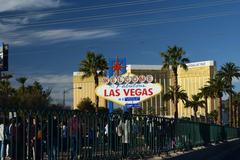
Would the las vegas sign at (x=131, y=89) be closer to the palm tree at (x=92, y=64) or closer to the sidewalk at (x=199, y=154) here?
the sidewalk at (x=199, y=154)

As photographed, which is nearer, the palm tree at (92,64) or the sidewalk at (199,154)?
the sidewalk at (199,154)

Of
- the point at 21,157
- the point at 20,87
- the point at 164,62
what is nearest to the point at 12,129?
the point at 21,157

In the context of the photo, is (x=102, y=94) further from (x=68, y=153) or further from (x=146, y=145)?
(x=68, y=153)

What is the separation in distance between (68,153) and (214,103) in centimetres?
17649

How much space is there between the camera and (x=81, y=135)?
14.2 metres

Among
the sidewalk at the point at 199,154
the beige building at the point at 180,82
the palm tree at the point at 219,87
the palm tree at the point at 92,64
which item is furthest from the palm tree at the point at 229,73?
the beige building at the point at 180,82

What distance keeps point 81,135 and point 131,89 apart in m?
19.2

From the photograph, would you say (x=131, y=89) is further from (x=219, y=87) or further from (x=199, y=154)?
(x=219, y=87)

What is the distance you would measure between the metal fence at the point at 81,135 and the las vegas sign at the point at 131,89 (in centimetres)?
987

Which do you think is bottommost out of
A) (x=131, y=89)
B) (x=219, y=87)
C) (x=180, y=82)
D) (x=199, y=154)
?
(x=199, y=154)

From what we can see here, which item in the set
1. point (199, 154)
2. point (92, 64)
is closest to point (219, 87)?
point (92, 64)

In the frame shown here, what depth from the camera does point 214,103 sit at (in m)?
186

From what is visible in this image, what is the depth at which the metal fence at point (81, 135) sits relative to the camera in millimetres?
11289

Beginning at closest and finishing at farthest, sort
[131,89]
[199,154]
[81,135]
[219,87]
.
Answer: [81,135], [199,154], [131,89], [219,87]
